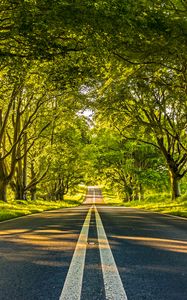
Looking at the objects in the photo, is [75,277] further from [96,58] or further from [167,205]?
[167,205]

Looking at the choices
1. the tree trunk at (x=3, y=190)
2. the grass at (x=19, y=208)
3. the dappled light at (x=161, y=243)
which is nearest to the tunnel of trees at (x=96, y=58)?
the tree trunk at (x=3, y=190)

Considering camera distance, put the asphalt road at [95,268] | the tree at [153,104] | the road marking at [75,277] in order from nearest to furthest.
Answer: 1. the road marking at [75,277]
2. the asphalt road at [95,268]
3. the tree at [153,104]

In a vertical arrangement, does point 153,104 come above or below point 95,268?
above

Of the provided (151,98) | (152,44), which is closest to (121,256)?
(152,44)

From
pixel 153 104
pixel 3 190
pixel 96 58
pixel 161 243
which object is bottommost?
pixel 161 243

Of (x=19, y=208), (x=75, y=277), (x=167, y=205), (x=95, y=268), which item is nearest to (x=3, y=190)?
(x=19, y=208)

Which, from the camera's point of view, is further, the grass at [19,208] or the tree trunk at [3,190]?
the tree trunk at [3,190]

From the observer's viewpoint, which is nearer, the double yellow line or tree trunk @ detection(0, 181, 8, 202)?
the double yellow line

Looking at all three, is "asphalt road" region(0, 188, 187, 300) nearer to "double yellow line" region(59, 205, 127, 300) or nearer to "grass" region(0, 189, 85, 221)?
"double yellow line" region(59, 205, 127, 300)

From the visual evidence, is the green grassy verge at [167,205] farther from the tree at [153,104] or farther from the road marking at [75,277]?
the road marking at [75,277]

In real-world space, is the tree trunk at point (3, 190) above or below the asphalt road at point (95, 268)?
above

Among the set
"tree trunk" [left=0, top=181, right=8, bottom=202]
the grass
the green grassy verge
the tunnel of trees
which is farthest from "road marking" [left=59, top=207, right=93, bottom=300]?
"tree trunk" [left=0, top=181, right=8, bottom=202]

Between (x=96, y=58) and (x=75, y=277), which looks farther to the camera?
(x=96, y=58)

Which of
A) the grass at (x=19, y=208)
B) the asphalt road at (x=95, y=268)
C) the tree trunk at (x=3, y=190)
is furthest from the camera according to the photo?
the tree trunk at (x=3, y=190)
